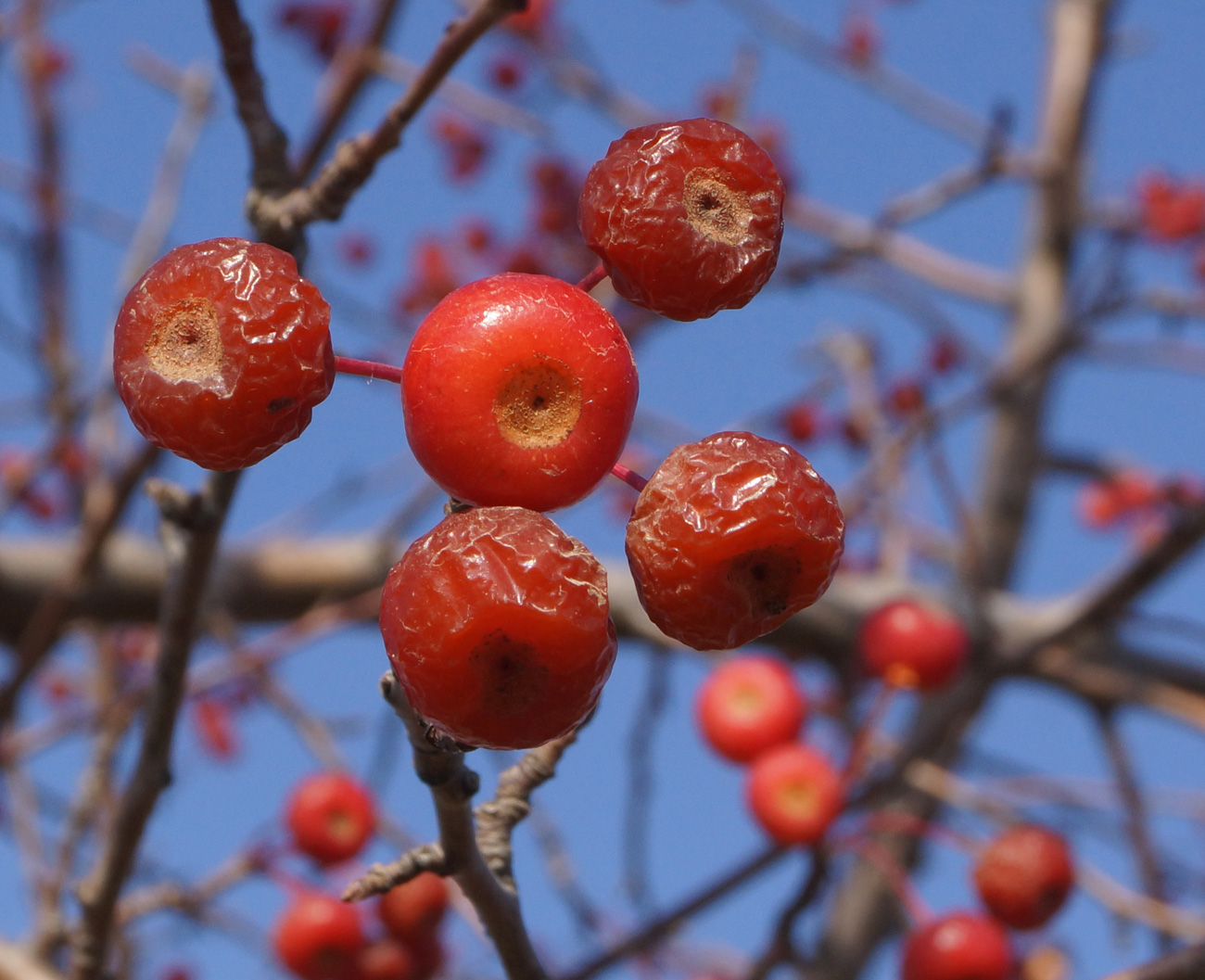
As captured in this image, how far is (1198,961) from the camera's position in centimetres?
157

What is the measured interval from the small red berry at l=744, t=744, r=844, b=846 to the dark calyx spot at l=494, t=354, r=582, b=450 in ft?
4.86

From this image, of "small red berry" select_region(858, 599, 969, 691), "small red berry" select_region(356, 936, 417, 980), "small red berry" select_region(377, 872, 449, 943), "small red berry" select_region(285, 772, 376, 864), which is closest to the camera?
"small red berry" select_region(377, 872, 449, 943)

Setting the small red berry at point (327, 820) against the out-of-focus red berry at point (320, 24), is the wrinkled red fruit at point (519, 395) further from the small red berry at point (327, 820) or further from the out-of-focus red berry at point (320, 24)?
the out-of-focus red berry at point (320, 24)

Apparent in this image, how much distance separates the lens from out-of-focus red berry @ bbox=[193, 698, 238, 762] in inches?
183

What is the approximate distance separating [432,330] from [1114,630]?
3.88m

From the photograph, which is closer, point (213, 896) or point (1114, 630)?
point (213, 896)

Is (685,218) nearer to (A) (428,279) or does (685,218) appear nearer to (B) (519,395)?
(B) (519,395)

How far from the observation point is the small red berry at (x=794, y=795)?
2395 millimetres

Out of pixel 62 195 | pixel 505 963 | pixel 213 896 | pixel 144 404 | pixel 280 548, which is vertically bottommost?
pixel 505 963

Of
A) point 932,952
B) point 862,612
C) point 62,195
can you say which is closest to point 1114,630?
point 862,612

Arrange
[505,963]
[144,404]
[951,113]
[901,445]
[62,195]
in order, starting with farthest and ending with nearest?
[951,113], [62,195], [901,445], [505,963], [144,404]

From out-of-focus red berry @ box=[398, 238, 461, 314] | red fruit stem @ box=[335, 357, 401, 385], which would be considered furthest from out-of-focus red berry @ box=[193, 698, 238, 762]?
red fruit stem @ box=[335, 357, 401, 385]

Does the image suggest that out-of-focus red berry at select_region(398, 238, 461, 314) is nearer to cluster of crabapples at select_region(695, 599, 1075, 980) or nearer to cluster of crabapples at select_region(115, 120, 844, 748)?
cluster of crabapples at select_region(695, 599, 1075, 980)

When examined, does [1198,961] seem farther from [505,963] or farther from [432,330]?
[432,330]
